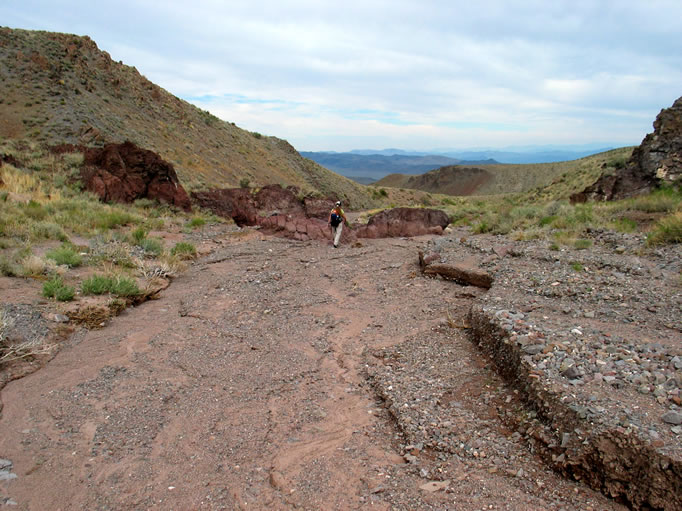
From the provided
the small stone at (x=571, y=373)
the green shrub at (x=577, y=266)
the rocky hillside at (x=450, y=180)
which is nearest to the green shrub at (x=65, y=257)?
the small stone at (x=571, y=373)

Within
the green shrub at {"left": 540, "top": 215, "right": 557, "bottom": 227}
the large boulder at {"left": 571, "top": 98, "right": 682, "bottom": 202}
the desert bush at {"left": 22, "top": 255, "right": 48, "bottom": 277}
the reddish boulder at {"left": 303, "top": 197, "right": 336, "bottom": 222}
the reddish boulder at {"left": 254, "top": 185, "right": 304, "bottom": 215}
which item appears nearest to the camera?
the desert bush at {"left": 22, "top": 255, "right": 48, "bottom": 277}

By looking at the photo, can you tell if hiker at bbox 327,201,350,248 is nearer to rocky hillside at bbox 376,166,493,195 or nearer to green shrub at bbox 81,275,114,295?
green shrub at bbox 81,275,114,295

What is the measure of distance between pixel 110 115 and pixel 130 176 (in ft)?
46.4

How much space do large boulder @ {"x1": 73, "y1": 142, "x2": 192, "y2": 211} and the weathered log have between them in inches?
492

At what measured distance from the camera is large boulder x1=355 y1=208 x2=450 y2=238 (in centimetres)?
1633

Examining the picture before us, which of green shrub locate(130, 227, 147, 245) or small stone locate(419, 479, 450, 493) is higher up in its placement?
green shrub locate(130, 227, 147, 245)

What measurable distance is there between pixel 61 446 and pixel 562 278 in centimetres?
737

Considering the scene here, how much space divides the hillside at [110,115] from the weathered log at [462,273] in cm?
1718

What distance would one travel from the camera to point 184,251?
1203 centimetres

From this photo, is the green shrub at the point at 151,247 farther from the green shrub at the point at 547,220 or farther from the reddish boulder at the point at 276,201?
the green shrub at the point at 547,220

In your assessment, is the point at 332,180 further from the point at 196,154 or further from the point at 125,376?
the point at 125,376

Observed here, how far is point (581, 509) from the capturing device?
10.1 feet

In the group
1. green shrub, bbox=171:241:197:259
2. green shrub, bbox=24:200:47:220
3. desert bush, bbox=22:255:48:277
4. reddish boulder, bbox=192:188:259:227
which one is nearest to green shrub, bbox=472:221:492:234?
reddish boulder, bbox=192:188:259:227

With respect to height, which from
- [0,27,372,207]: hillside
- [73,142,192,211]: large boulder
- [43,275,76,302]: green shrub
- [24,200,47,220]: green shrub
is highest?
[0,27,372,207]: hillside
